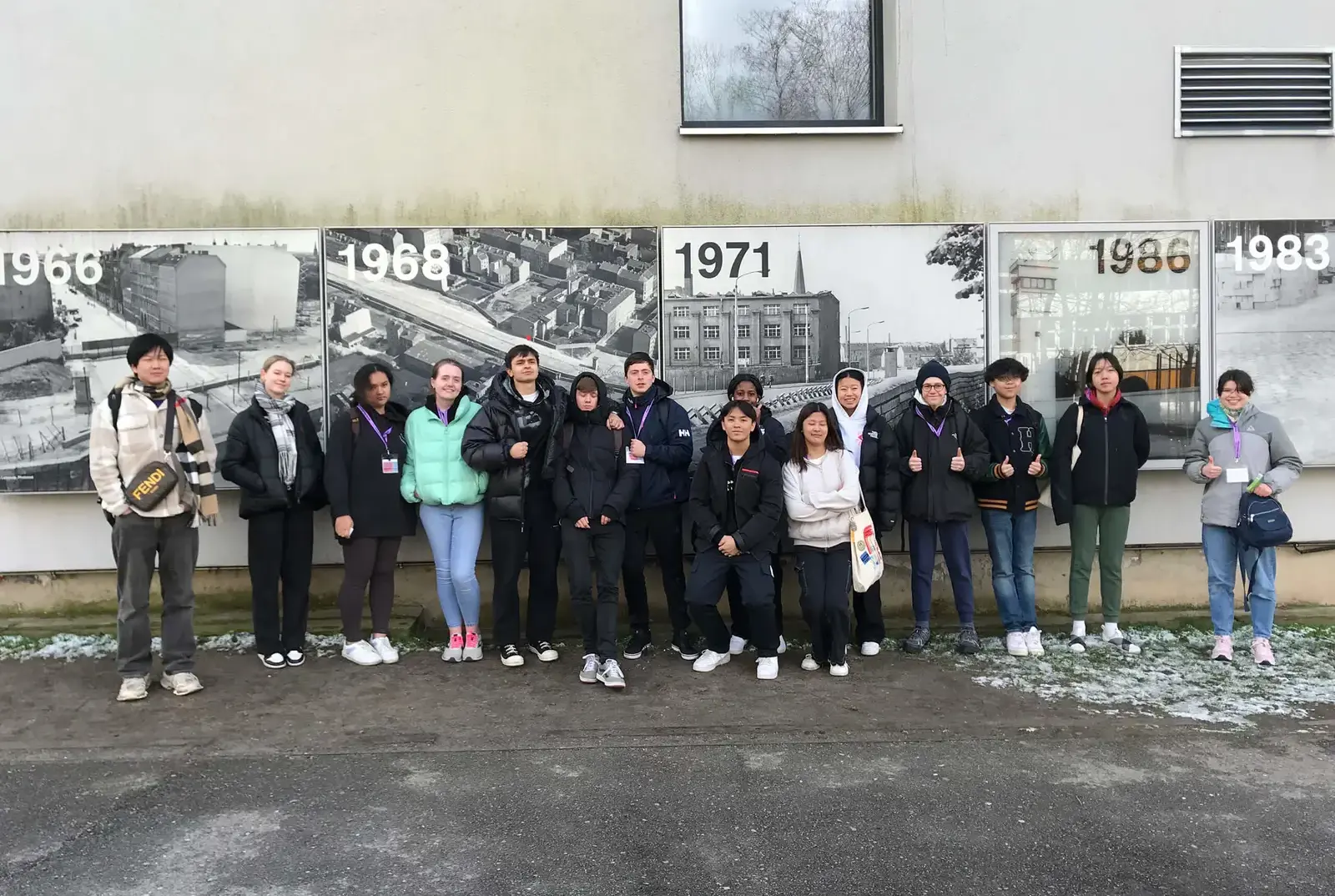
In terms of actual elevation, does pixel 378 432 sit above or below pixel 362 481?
above

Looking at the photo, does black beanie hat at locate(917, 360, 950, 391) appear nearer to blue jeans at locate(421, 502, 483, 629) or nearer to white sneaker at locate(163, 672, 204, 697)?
blue jeans at locate(421, 502, 483, 629)

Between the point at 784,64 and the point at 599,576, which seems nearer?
the point at 599,576

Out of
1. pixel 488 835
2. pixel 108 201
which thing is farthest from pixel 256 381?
pixel 488 835

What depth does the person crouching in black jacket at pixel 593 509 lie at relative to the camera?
19.6ft

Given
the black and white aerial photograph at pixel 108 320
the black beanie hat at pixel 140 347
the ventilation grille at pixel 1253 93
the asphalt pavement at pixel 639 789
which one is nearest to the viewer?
the asphalt pavement at pixel 639 789

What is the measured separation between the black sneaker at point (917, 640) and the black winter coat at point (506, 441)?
2.64m

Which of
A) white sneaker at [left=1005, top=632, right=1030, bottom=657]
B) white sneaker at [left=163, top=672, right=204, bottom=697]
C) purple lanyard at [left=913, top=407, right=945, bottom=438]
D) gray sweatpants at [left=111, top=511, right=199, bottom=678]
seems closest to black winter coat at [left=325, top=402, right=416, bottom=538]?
gray sweatpants at [left=111, top=511, right=199, bottom=678]

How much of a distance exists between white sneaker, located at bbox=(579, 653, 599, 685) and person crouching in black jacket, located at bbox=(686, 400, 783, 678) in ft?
2.11

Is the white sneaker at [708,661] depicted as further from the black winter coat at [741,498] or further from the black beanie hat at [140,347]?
the black beanie hat at [140,347]

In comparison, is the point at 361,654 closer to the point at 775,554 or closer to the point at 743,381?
the point at 775,554

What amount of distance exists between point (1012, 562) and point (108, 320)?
259 inches

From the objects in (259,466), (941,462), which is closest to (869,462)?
(941,462)

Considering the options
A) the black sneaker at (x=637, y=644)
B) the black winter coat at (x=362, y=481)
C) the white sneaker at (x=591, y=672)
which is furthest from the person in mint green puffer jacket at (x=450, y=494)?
the black sneaker at (x=637, y=644)

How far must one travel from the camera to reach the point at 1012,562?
6.77 metres
